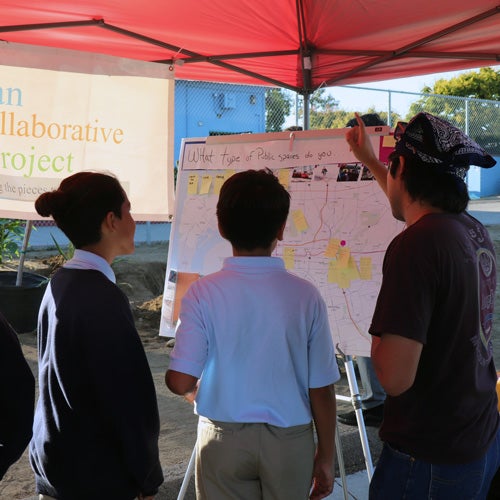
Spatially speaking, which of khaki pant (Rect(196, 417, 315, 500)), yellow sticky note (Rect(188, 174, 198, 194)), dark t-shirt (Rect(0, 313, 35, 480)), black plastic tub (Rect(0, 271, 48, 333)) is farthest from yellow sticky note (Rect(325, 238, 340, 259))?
black plastic tub (Rect(0, 271, 48, 333))

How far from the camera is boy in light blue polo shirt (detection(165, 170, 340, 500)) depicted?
1707mm

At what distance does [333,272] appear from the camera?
293cm

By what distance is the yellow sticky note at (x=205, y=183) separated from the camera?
3223 millimetres

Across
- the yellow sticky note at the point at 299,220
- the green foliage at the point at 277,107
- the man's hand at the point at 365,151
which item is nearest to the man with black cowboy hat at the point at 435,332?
the man's hand at the point at 365,151

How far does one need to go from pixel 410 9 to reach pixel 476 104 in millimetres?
15235

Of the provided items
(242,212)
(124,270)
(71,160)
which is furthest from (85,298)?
(124,270)

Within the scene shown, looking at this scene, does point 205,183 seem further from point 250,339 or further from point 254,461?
A: point 254,461

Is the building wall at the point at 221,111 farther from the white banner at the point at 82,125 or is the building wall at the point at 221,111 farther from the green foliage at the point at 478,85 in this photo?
the white banner at the point at 82,125

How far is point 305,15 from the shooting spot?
332 cm

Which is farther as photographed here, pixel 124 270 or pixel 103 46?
pixel 124 270

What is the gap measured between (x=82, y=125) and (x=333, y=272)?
154 centimetres

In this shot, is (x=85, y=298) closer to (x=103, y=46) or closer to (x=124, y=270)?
(x=103, y=46)

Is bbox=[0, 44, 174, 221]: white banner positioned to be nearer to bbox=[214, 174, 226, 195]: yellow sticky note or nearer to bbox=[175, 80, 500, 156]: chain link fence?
bbox=[214, 174, 226, 195]: yellow sticky note

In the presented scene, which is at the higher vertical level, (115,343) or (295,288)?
(295,288)
